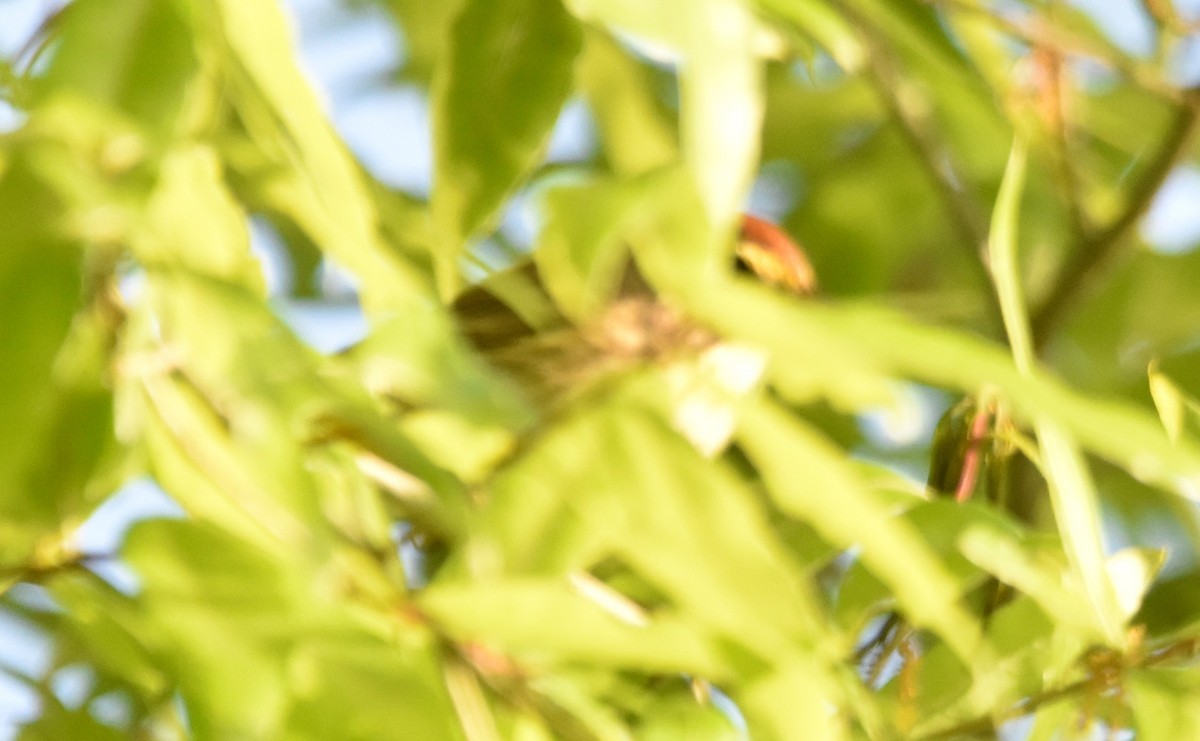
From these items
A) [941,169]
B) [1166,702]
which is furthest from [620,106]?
[1166,702]

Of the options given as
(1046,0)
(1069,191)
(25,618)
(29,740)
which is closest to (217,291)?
(29,740)

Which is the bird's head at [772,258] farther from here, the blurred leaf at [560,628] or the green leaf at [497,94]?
the blurred leaf at [560,628]

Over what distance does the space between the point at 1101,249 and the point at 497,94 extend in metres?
1.02

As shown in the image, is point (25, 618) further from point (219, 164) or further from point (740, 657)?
point (740, 657)

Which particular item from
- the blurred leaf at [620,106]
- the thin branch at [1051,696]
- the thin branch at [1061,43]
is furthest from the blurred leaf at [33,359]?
the blurred leaf at [620,106]

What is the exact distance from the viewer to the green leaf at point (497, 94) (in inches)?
34.3

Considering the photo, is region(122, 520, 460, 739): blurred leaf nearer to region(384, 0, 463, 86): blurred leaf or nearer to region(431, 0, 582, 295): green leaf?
region(431, 0, 582, 295): green leaf

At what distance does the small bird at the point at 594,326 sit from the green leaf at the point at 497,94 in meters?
0.05

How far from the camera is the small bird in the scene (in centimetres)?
118

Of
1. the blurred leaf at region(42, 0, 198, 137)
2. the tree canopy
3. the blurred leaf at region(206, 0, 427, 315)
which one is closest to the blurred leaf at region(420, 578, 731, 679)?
the tree canopy

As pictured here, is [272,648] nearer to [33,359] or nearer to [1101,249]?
[33,359]

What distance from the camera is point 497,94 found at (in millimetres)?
896

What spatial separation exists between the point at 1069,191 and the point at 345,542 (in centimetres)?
117

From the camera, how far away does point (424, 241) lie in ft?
2.50
